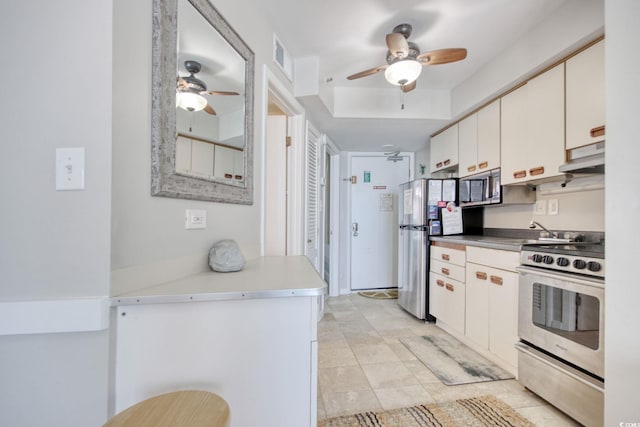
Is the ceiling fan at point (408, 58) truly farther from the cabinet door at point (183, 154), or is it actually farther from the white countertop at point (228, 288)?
the white countertop at point (228, 288)

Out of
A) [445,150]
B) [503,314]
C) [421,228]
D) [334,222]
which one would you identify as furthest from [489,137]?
[334,222]

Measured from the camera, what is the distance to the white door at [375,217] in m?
4.20

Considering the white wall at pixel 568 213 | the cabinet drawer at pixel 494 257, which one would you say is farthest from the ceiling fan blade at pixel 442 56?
the cabinet drawer at pixel 494 257

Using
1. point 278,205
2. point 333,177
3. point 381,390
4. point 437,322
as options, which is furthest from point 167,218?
point 333,177

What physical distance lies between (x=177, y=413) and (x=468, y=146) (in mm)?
3007

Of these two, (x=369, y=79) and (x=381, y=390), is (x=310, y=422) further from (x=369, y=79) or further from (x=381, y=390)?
(x=369, y=79)

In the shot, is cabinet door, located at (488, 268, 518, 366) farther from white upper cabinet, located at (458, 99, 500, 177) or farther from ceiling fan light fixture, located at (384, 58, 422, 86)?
ceiling fan light fixture, located at (384, 58, 422, 86)

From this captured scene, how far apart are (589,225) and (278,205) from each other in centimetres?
229

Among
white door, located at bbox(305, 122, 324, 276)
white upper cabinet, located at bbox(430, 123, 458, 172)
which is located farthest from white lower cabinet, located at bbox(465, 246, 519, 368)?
white door, located at bbox(305, 122, 324, 276)

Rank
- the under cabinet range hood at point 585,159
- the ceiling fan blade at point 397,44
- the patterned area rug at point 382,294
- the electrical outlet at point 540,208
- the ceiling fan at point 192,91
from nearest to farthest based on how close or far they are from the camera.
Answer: the ceiling fan at point 192,91 → the under cabinet range hood at point 585,159 → the ceiling fan blade at point 397,44 → the electrical outlet at point 540,208 → the patterned area rug at point 382,294

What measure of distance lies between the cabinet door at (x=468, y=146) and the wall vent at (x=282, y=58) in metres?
1.81

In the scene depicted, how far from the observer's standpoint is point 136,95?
34.1 inches

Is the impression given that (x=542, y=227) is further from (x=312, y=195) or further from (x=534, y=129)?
(x=312, y=195)

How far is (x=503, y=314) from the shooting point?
6.51 feet
